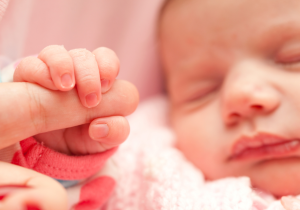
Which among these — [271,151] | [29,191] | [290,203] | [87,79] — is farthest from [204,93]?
[29,191]

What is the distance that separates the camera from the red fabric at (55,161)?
55 cm

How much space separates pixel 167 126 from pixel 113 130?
58 centimetres

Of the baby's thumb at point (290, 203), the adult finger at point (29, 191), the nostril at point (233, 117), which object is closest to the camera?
the adult finger at point (29, 191)

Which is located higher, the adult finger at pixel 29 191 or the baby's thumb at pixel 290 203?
the adult finger at pixel 29 191

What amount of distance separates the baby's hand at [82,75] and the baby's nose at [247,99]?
0.30 m

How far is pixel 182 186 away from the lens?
700mm

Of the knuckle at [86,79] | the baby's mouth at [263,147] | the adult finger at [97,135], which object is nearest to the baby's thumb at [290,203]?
the baby's mouth at [263,147]

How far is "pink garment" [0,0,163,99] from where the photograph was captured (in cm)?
80

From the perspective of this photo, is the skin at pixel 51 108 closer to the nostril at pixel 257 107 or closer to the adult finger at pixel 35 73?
the adult finger at pixel 35 73

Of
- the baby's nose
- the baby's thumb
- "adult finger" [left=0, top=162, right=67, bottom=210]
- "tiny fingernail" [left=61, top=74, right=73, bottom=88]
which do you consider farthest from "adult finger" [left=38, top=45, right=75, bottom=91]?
the baby's thumb

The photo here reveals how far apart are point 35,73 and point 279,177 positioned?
64cm

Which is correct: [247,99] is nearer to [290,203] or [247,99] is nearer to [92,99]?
[290,203]

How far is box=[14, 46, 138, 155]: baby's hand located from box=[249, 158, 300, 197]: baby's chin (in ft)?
1.35

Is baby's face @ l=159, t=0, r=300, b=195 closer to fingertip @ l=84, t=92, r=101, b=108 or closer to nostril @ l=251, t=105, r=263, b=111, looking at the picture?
nostril @ l=251, t=105, r=263, b=111
